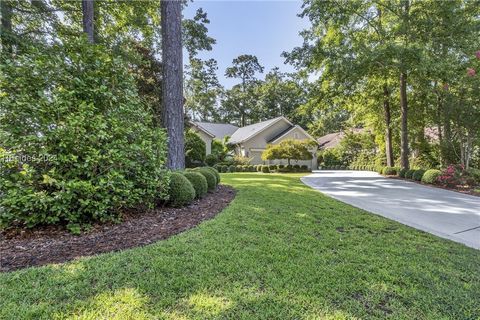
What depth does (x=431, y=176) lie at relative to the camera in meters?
12.0

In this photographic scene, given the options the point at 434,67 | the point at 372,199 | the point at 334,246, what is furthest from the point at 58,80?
the point at 434,67

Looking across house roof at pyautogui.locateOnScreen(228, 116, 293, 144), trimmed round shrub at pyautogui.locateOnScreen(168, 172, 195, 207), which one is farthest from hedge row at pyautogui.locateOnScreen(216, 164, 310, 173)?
trimmed round shrub at pyautogui.locateOnScreen(168, 172, 195, 207)

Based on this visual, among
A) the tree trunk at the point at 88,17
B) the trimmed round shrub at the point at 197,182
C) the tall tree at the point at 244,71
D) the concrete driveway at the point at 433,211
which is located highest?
the tall tree at the point at 244,71

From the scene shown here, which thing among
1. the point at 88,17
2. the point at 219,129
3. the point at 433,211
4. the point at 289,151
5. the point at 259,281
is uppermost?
the point at 88,17

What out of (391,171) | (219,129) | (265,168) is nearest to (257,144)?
(265,168)

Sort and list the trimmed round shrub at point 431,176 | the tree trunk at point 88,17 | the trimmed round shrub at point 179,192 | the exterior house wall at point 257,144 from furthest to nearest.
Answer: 1. the exterior house wall at point 257,144
2. the trimmed round shrub at point 431,176
3. the tree trunk at point 88,17
4. the trimmed round shrub at point 179,192

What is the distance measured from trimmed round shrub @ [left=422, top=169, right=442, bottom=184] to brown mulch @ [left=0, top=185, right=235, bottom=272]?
11.6 m

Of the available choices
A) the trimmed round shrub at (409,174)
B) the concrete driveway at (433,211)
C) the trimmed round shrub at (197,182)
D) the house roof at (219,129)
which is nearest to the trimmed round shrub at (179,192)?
the trimmed round shrub at (197,182)

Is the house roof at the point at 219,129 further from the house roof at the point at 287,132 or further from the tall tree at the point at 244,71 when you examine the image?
the tall tree at the point at 244,71

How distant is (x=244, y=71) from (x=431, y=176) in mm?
37289

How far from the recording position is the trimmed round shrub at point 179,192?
5.67 metres

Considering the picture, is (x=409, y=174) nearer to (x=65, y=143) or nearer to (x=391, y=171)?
(x=391, y=171)

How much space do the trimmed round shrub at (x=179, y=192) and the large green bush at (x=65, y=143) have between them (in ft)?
2.67

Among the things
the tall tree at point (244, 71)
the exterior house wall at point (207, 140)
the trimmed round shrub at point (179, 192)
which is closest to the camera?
the trimmed round shrub at point (179, 192)
